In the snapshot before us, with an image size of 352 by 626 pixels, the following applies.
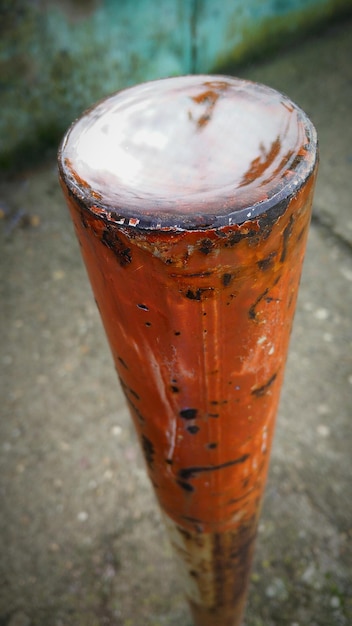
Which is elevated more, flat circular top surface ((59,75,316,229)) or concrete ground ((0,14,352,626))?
flat circular top surface ((59,75,316,229))

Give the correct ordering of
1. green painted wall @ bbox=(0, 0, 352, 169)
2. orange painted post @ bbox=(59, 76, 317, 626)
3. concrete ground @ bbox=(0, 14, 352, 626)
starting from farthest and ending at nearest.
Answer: green painted wall @ bbox=(0, 0, 352, 169) < concrete ground @ bbox=(0, 14, 352, 626) < orange painted post @ bbox=(59, 76, 317, 626)

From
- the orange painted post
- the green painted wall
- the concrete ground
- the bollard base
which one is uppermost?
the orange painted post

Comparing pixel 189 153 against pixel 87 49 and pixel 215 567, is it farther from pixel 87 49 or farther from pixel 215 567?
pixel 87 49

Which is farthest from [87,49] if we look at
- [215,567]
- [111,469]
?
[215,567]

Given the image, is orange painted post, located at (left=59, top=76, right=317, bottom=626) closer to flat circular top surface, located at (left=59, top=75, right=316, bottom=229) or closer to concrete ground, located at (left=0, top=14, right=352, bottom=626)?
flat circular top surface, located at (left=59, top=75, right=316, bottom=229)

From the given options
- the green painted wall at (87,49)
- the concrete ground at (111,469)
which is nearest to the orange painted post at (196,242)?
the concrete ground at (111,469)

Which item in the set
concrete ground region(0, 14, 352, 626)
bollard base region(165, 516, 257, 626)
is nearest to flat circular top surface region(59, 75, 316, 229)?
bollard base region(165, 516, 257, 626)

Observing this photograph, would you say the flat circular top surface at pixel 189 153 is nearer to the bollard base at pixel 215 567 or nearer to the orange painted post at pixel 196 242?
the orange painted post at pixel 196 242
